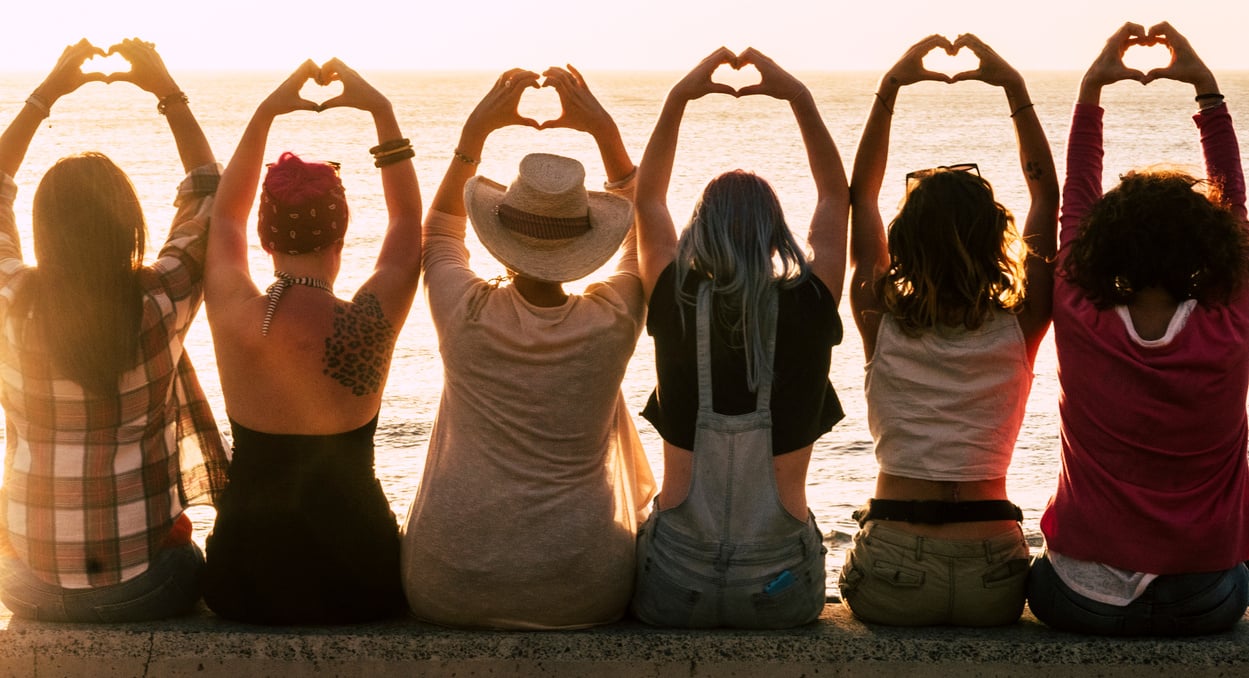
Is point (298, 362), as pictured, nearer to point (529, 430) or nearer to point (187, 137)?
point (529, 430)

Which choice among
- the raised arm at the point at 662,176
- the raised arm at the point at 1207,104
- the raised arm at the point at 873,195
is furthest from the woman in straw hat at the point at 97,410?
the raised arm at the point at 1207,104

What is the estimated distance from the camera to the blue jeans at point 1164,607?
3.35 meters

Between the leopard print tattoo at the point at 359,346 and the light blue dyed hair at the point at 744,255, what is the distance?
71 cm

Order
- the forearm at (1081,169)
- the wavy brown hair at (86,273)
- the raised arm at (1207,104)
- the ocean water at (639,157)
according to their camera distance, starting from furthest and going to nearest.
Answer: the ocean water at (639,157), the raised arm at (1207,104), the forearm at (1081,169), the wavy brown hair at (86,273)

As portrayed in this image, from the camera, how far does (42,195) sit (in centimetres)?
328

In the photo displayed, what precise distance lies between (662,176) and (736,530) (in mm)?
921

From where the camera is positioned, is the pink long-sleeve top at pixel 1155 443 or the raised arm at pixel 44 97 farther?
the raised arm at pixel 44 97

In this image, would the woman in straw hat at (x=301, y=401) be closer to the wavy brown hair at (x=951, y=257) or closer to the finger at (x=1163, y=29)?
the wavy brown hair at (x=951, y=257)

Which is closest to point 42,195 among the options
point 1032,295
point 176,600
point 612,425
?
point 176,600

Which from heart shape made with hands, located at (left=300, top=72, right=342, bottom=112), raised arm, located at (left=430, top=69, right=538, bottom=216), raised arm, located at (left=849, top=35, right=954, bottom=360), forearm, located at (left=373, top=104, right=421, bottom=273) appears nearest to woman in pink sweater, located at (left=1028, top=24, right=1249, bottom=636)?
raised arm, located at (left=849, top=35, right=954, bottom=360)

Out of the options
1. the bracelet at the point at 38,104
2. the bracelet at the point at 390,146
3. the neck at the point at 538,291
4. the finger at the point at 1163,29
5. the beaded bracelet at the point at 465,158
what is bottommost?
the neck at the point at 538,291

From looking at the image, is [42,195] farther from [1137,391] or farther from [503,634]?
[1137,391]

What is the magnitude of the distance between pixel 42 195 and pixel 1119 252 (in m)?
2.44

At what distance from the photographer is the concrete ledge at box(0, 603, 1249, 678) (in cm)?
332
